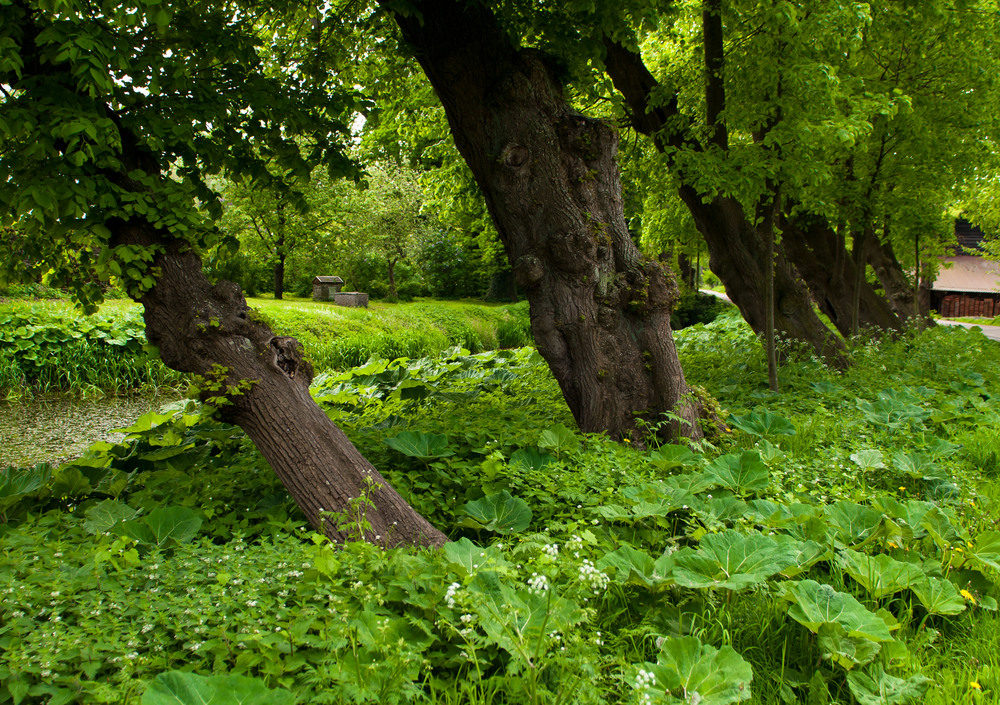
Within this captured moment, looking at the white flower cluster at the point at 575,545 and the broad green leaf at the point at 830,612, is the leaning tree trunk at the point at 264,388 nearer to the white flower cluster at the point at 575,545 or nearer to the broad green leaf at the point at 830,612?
the white flower cluster at the point at 575,545

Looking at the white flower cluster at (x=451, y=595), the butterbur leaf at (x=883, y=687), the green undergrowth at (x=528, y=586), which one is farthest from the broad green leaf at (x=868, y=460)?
the white flower cluster at (x=451, y=595)

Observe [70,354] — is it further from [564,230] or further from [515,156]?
[564,230]

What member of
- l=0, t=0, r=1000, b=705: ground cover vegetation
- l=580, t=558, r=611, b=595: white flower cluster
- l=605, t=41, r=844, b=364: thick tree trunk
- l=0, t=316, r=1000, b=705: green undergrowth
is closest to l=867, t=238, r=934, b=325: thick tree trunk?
l=605, t=41, r=844, b=364: thick tree trunk

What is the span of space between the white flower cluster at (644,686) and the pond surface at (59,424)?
625cm

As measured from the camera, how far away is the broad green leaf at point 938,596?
227 cm

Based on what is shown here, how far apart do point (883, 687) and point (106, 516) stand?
3.51 metres

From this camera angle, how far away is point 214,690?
164cm

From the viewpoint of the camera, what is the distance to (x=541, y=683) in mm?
1908

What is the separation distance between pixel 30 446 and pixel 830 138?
894 cm

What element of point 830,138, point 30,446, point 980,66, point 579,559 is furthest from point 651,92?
point 30,446

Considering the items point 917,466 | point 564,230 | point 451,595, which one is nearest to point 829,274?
point 917,466

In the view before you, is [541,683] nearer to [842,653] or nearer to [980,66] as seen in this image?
[842,653]

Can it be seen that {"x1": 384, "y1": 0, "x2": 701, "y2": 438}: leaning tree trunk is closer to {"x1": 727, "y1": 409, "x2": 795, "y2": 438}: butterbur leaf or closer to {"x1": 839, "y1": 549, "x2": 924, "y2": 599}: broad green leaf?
{"x1": 727, "y1": 409, "x2": 795, "y2": 438}: butterbur leaf

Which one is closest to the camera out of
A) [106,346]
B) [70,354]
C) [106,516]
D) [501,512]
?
[501,512]
